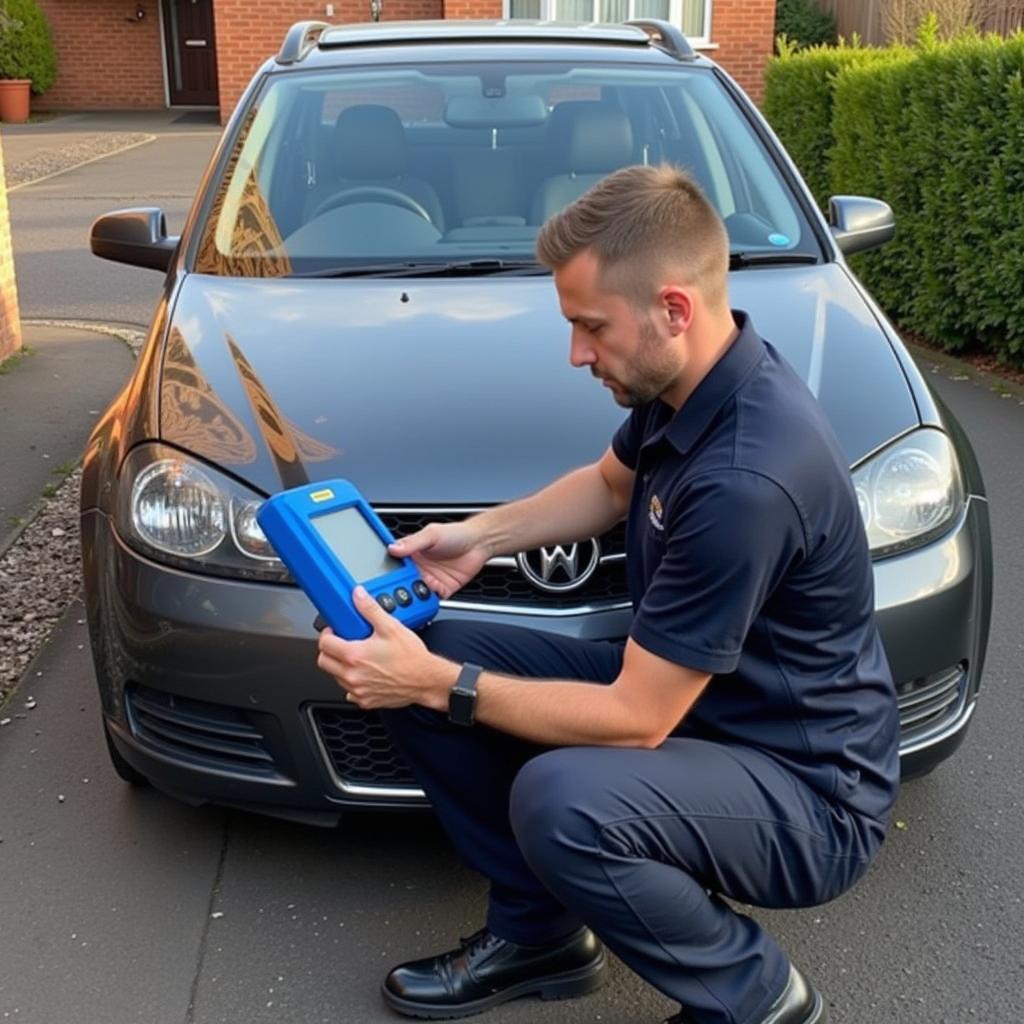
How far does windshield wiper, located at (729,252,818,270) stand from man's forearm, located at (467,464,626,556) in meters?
1.29

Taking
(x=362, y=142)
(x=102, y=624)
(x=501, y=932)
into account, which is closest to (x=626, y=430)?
(x=501, y=932)

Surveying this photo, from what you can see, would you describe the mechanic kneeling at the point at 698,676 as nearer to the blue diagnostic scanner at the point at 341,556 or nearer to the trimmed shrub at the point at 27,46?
the blue diagnostic scanner at the point at 341,556

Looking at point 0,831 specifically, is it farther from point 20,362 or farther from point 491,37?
point 20,362

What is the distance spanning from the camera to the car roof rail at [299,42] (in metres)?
4.33

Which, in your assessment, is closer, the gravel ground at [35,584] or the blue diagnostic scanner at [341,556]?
the blue diagnostic scanner at [341,556]

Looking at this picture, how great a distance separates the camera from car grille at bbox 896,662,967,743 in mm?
2623

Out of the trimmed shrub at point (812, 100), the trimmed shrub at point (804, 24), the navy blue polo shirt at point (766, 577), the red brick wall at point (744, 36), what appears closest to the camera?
the navy blue polo shirt at point (766, 577)

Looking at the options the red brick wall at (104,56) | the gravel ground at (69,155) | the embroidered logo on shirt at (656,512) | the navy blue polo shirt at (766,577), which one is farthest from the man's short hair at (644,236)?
the red brick wall at (104,56)

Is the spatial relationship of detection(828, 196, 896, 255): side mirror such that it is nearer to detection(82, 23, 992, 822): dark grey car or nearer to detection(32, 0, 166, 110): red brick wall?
detection(82, 23, 992, 822): dark grey car

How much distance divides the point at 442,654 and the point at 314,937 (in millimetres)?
721

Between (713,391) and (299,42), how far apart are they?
2.95 metres

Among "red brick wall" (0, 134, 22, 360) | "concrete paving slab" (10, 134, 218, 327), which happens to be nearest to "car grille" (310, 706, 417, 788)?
"red brick wall" (0, 134, 22, 360)

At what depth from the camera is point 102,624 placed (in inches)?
A: 108

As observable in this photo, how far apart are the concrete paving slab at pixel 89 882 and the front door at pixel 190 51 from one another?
2273 cm
